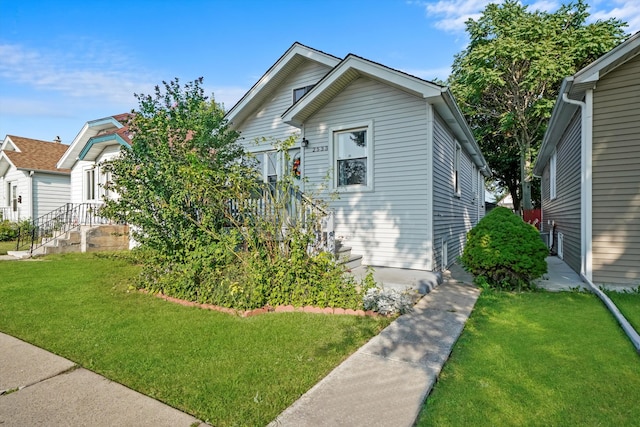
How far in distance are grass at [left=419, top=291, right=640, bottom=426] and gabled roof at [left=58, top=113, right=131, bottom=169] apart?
13334 millimetres

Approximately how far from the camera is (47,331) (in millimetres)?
3932

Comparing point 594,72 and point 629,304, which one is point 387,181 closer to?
point 594,72

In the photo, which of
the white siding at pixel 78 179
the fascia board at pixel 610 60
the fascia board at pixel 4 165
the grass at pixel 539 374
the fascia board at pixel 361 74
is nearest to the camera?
the grass at pixel 539 374

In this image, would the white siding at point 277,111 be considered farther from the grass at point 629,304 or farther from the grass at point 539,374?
the grass at point 629,304

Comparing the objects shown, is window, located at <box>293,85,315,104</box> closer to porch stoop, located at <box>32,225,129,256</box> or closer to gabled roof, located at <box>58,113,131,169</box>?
gabled roof, located at <box>58,113,131,169</box>

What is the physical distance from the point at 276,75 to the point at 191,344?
8.26 meters

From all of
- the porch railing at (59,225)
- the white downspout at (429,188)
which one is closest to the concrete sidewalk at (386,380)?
the white downspout at (429,188)

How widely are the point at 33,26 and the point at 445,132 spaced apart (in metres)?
12.3

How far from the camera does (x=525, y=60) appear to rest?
1680 centimetres

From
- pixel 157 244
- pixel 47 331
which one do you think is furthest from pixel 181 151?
pixel 47 331

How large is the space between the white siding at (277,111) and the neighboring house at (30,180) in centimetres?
1323

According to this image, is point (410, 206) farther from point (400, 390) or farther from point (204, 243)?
point (400, 390)

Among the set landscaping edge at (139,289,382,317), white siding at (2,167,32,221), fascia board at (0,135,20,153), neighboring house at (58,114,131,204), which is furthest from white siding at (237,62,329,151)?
fascia board at (0,135,20,153)

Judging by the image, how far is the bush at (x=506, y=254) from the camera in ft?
19.4
